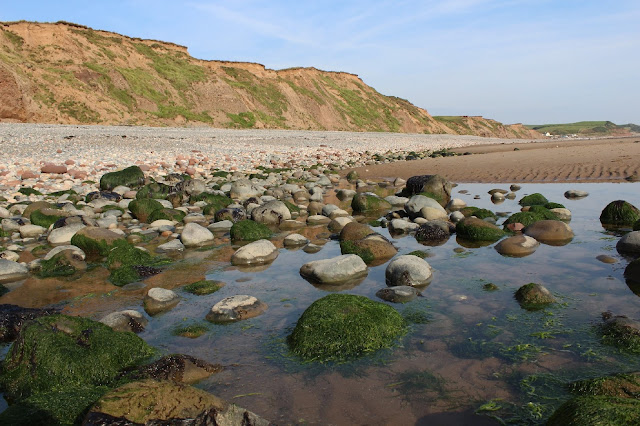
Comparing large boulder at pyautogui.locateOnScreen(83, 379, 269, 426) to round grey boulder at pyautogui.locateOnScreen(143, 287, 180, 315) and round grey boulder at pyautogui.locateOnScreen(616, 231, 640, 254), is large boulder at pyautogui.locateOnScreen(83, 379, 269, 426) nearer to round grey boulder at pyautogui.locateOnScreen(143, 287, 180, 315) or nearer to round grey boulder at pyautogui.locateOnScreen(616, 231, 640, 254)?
round grey boulder at pyautogui.locateOnScreen(143, 287, 180, 315)

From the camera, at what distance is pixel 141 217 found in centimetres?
979

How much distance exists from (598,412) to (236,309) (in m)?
3.45

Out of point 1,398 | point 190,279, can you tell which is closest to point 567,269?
point 190,279

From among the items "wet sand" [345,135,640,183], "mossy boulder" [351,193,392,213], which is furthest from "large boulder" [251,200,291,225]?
"wet sand" [345,135,640,183]

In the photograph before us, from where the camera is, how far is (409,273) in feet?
19.1

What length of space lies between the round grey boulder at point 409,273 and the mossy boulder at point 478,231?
2431 mm

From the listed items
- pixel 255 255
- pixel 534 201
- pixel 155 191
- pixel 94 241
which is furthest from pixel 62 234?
pixel 534 201

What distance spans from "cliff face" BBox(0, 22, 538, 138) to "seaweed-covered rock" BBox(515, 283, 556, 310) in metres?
39.0

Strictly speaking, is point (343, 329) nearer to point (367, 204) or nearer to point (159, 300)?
point (159, 300)

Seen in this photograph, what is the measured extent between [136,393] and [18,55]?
4819 centimetres

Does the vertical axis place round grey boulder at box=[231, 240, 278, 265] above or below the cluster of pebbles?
below

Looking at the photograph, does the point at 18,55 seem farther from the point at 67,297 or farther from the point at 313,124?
the point at 67,297

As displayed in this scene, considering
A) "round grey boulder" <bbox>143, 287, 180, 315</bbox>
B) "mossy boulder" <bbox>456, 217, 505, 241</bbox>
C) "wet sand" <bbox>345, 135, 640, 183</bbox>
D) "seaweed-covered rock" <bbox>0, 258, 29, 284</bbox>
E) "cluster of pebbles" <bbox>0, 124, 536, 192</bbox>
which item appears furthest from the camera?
"wet sand" <bbox>345, 135, 640, 183</bbox>

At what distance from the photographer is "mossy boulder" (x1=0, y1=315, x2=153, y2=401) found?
11.6 ft
